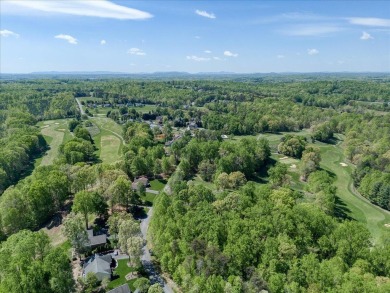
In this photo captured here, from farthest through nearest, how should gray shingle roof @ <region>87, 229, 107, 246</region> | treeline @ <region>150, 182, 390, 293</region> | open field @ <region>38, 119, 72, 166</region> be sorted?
open field @ <region>38, 119, 72, 166</region>
gray shingle roof @ <region>87, 229, 107, 246</region>
treeline @ <region>150, 182, 390, 293</region>

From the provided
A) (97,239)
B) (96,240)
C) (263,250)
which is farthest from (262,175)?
(96,240)

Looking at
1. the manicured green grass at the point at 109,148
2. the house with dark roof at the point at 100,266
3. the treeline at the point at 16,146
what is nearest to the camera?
the house with dark roof at the point at 100,266

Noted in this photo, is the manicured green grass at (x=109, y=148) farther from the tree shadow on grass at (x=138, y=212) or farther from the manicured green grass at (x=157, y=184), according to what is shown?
the tree shadow on grass at (x=138, y=212)

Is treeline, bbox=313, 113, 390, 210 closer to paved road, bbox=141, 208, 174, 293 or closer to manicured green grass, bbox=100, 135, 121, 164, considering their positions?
paved road, bbox=141, 208, 174, 293

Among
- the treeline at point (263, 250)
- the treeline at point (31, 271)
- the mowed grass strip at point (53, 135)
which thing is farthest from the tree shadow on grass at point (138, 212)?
the mowed grass strip at point (53, 135)

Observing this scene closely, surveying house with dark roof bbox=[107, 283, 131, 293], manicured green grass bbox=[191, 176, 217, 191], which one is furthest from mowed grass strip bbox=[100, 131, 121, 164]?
house with dark roof bbox=[107, 283, 131, 293]

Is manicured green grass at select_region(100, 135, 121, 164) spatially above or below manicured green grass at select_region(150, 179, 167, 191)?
above
